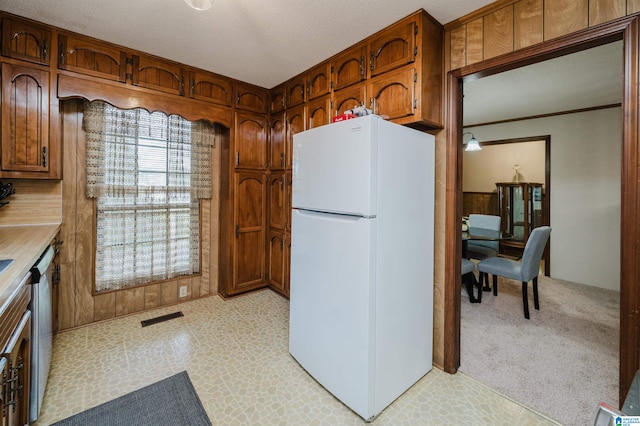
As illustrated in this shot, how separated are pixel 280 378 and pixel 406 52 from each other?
2.37 metres

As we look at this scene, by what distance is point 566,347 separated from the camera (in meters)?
2.33

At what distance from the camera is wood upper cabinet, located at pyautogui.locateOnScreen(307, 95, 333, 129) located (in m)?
2.55

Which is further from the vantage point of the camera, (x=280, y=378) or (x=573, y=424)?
(x=280, y=378)

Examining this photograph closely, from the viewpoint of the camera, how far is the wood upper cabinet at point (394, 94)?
1857 mm

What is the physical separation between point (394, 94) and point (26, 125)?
8.84 feet

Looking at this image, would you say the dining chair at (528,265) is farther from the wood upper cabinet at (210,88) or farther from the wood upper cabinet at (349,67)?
the wood upper cabinet at (210,88)

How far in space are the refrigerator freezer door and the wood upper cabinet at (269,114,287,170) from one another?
3.74 feet

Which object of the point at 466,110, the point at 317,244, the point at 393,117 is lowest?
the point at 317,244

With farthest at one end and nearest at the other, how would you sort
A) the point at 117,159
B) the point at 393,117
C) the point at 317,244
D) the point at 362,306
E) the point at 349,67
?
the point at 117,159 < the point at 349,67 < the point at 393,117 < the point at 317,244 < the point at 362,306

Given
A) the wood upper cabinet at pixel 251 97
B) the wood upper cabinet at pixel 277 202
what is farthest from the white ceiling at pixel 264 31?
the wood upper cabinet at pixel 277 202

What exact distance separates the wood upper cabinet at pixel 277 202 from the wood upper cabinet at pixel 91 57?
166 centimetres

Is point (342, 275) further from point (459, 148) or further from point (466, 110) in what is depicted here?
point (466, 110)

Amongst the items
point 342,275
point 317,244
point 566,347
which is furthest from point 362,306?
point 566,347

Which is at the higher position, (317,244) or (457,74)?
(457,74)
